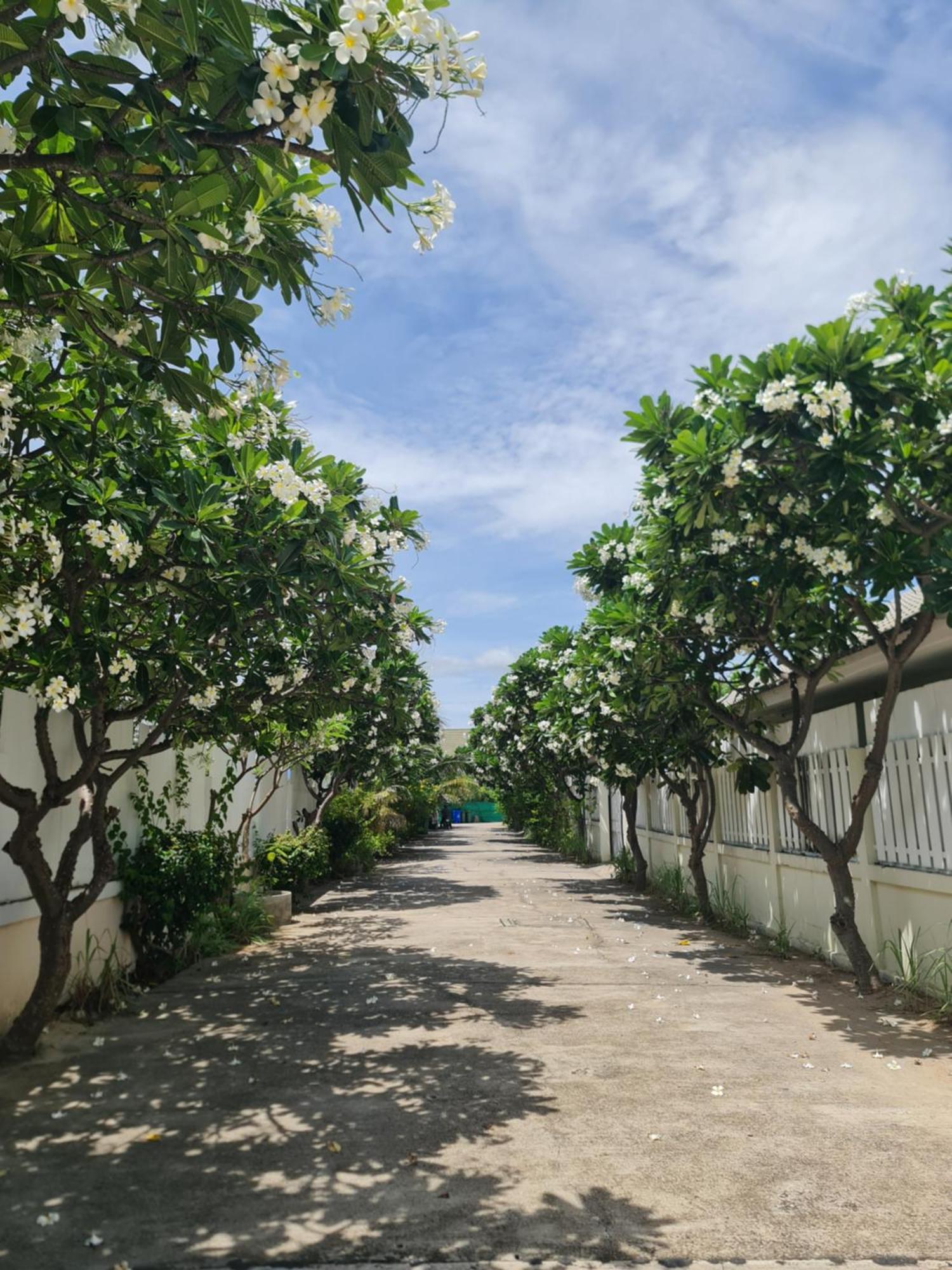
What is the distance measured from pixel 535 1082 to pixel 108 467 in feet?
13.4

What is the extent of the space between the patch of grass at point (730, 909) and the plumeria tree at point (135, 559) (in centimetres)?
663

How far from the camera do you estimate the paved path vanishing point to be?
3420mm

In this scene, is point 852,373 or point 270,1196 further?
point 852,373

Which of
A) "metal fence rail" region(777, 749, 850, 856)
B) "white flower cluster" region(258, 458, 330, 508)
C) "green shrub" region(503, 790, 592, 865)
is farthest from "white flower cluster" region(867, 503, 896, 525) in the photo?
"green shrub" region(503, 790, 592, 865)

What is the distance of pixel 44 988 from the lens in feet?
19.1

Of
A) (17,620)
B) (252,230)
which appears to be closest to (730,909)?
(17,620)

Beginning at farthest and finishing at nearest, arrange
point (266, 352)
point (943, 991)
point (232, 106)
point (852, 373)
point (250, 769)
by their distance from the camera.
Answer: point (250, 769)
point (943, 991)
point (852, 373)
point (266, 352)
point (232, 106)

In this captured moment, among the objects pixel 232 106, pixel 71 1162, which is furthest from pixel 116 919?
pixel 232 106

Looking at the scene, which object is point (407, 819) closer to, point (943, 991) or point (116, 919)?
point (116, 919)

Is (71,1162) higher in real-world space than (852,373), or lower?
lower

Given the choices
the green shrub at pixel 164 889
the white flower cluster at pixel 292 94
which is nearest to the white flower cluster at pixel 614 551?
the green shrub at pixel 164 889

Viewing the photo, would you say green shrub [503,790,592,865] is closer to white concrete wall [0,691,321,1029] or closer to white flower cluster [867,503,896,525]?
white concrete wall [0,691,321,1029]

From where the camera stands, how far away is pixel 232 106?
255cm

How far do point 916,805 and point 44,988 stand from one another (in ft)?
21.0
